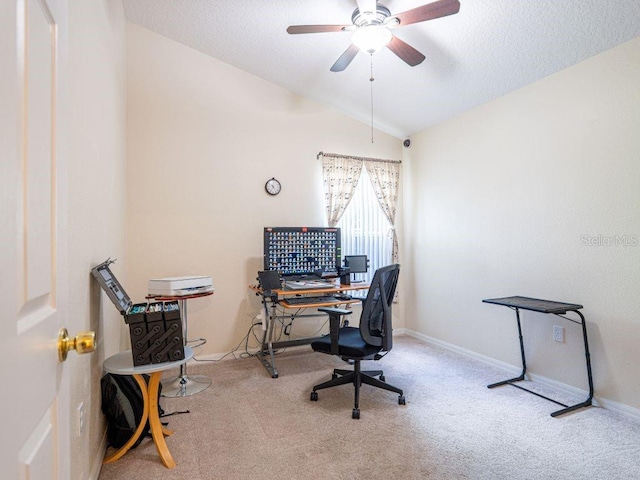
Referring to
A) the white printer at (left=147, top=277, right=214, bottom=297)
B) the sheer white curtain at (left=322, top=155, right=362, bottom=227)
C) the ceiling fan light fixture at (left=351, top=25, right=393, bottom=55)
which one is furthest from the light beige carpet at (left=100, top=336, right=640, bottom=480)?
the ceiling fan light fixture at (left=351, top=25, right=393, bottom=55)

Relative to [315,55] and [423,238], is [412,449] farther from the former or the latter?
[315,55]

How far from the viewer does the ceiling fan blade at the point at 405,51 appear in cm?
228

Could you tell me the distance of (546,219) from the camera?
2920 millimetres

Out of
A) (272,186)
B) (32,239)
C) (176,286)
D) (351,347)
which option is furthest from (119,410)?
(272,186)

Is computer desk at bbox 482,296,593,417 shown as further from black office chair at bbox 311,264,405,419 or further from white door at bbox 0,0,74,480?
white door at bbox 0,0,74,480

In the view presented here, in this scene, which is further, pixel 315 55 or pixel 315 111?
pixel 315 111

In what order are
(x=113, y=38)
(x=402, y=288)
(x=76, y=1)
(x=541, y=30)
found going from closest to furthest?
(x=76, y=1) < (x=541, y=30) < (x=113, y=38) < (x=402, y=288)

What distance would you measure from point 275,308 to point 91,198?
209 cm

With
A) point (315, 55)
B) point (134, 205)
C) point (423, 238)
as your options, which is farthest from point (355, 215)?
point (134, 205)

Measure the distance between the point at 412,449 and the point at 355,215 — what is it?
2.68 meters

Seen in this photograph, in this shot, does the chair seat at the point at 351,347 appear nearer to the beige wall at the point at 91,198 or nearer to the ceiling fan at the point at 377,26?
the beige wall at the point at 91,198

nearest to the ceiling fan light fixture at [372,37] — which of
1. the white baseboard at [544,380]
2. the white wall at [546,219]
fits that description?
the white wall at [546,219]

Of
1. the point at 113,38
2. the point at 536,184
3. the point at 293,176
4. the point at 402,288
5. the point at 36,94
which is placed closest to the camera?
the point at 36,94

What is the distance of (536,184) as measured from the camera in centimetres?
299
